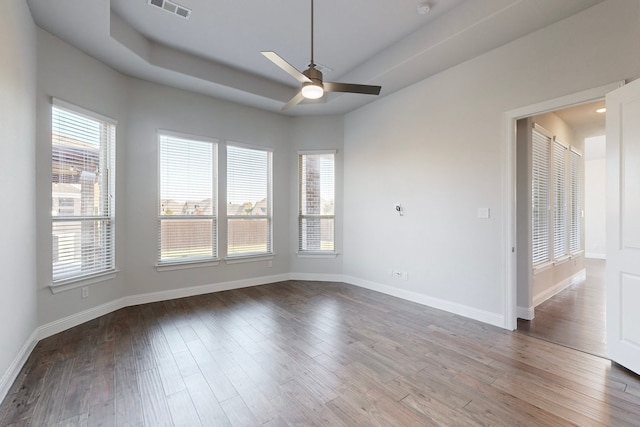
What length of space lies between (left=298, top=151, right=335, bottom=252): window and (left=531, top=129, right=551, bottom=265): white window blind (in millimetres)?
3157

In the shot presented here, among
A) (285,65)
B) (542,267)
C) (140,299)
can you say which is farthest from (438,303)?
(140,299)

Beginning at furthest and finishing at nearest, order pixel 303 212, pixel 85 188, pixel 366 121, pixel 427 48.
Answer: pixel 303 212 < pixel 366 121 < pixel 85 188 < pixel 427 48

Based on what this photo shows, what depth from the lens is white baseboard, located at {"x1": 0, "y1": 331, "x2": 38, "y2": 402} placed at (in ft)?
6.65

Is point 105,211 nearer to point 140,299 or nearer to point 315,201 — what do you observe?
point 140,299

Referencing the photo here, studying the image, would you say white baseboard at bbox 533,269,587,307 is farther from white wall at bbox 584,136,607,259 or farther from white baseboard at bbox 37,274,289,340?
white baseboard at bbox 37,274,289,340

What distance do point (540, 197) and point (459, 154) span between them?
5.13 ft

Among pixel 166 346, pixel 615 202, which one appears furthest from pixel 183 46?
pixel 615 202

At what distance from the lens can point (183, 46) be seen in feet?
12.0

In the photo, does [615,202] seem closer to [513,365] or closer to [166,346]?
[513,365]

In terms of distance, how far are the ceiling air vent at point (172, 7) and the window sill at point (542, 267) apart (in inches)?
211

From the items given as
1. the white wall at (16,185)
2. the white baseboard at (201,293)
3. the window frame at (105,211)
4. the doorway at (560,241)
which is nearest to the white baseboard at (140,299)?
the white baseboard at (201,293)

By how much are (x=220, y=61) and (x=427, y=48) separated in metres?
2.82

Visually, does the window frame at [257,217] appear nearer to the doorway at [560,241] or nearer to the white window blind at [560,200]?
the doorway at [560,241]

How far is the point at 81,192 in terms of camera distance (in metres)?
3.35
